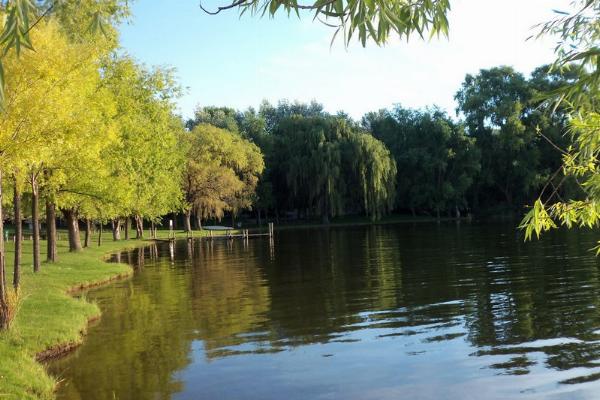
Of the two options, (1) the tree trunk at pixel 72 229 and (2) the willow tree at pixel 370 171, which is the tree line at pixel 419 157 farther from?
(1) the tree trunk at pixel 72 229

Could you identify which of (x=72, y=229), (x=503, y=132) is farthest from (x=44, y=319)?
(x=503, y=132)

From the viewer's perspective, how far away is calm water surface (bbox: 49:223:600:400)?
9.13 m

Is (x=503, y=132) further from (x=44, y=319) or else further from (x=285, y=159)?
(x=44, y=319)

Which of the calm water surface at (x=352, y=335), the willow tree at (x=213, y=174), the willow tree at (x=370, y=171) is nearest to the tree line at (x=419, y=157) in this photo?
the willow tree at (x=370, y=171)

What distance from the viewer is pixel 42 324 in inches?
475

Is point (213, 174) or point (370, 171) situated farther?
point (370, 171)

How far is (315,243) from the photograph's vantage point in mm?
38688

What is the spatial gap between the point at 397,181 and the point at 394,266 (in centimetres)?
4269

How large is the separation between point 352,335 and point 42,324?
6.34m

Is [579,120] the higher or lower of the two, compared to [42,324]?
higher

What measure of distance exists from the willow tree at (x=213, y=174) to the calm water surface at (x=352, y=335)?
28885mm

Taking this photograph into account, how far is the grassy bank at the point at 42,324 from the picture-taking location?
8.53 metres

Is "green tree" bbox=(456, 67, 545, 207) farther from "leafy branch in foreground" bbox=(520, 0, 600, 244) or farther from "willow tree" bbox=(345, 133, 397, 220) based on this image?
"leafy branch in foreground" bbox=(520, 0, 600, 244)

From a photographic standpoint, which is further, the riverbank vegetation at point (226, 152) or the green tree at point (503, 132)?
the green tree at point (503, 132)
